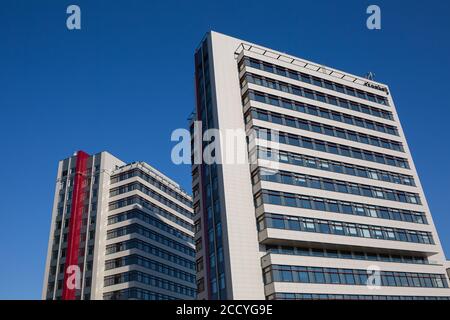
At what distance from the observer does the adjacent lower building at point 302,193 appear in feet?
164

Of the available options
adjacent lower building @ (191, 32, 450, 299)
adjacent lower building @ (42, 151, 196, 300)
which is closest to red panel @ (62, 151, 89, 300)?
adjacent lower building @ (42, 151, 196, 300)

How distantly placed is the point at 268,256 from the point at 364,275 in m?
13.3

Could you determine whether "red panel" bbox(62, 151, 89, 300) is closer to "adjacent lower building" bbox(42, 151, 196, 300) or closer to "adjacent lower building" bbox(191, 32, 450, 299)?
"adjacent lower building" bbox(42, 151, 196, 300)

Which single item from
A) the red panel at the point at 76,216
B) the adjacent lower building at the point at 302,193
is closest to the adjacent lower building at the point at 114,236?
the red panel at the point at 76,216

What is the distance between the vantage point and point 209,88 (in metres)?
63.0

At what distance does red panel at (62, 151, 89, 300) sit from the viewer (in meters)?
80.1

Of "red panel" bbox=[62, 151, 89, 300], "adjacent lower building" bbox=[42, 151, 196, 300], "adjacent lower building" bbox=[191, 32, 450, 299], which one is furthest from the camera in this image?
"red panel" bbox=[62, 151, 89, 300]

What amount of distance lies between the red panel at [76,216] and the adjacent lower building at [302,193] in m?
33.4

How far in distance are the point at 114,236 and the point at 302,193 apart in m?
44.4

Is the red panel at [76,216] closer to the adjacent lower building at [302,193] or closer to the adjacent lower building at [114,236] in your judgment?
the adjacent lower building at [114,236]
